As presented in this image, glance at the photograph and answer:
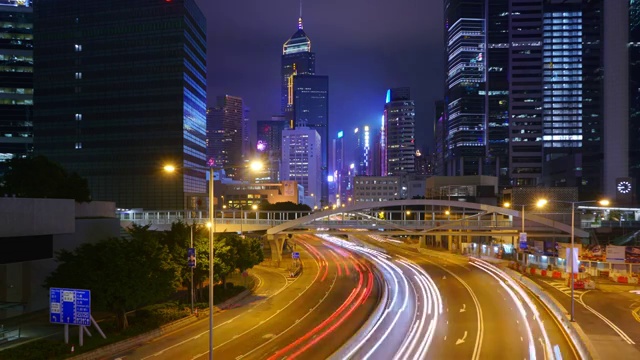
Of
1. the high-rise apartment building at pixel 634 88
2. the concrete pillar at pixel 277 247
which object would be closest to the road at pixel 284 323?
the concrete pillar at pixel 277 247

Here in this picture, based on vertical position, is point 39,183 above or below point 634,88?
below

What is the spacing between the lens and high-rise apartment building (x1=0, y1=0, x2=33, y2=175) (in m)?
123

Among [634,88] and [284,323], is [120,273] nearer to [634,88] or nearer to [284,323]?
[284,323]

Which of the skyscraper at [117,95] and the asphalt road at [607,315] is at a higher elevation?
the skyscraper at [117,95]

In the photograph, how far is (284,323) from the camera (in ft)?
123

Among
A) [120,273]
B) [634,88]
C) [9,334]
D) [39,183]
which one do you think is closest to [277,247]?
[39,183]

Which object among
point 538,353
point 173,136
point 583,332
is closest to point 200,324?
point 538,353

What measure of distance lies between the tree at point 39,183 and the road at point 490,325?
39339 millimetres

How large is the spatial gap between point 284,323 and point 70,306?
14993 millimetres

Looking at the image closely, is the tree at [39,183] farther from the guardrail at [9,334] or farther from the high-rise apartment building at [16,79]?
the high-rise apartment building at [16,79]

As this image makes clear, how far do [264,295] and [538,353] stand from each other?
93.2 ft

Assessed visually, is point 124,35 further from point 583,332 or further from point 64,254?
point 583,332

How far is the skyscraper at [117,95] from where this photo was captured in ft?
406

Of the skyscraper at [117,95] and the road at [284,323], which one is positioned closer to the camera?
the road at [284,323]
